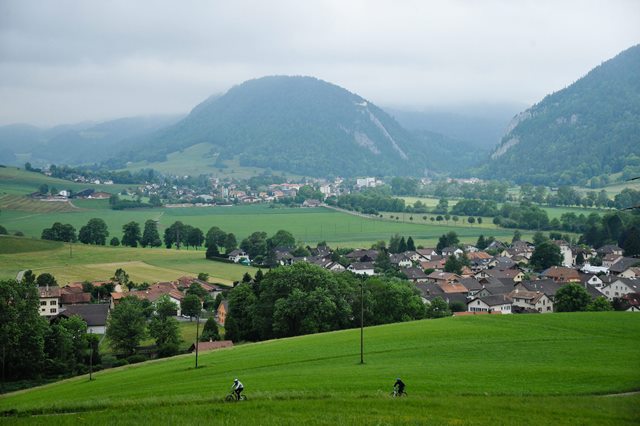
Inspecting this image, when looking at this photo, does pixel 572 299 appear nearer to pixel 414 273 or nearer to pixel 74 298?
pixel 414 273

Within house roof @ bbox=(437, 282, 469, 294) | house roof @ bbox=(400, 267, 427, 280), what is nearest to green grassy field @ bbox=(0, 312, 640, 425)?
house roof @ bbox=(437, 282, 469, 294)

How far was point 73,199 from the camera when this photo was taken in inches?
5113

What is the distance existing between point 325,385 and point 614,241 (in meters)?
72.8

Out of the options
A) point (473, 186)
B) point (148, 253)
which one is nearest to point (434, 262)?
point (148, 253)

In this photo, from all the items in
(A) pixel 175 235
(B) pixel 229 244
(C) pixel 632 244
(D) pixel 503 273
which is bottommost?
(D) pixel 503 273

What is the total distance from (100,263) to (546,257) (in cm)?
4789

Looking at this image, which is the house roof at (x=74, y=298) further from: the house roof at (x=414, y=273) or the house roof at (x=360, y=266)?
the house roof at (x=414, y=273)

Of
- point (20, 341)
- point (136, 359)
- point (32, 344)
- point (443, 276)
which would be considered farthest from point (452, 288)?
point (20, 341)

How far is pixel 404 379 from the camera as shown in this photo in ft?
64.4

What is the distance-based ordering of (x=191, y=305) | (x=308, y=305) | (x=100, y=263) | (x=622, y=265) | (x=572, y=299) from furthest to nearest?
(x=100, y=263) → (x=622, y=265) → (x=191, y=305) → (x=572, y=299) → (x=308, y=305)

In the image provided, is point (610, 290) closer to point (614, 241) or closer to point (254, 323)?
point (614, 241)

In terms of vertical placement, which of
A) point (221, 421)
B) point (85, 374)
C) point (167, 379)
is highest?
point (221, 421)

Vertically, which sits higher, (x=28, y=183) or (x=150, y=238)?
(x=28, y=183)

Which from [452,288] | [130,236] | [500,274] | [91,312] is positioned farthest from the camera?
[130,236]
